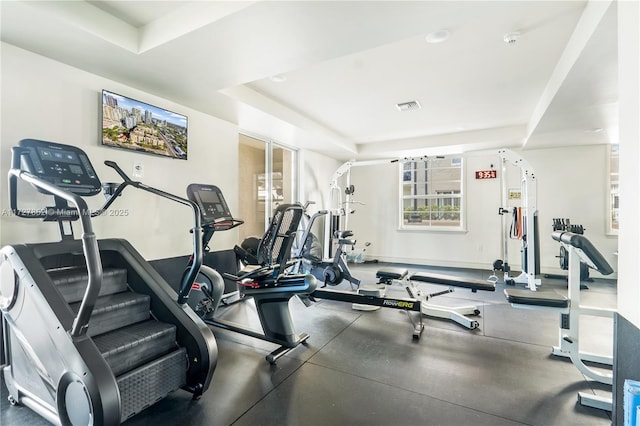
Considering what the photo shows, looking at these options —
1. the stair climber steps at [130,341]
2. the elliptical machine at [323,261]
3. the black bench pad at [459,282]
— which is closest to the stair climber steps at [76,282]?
the stair climber steps at [130,341]

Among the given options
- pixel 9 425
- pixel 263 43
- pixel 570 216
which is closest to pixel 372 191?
pixel 570 216

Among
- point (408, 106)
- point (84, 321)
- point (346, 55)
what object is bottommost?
point (84, 321)

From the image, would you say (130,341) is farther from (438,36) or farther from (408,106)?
(408,106)

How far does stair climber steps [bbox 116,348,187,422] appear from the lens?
1724 mm

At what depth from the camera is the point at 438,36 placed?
269cm

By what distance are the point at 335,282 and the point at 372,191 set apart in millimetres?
3949

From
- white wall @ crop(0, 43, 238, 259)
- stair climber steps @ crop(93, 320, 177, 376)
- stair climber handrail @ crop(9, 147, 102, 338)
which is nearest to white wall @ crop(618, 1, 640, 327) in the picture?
stair climber handrail @ crop(9, 147, 102, 338)

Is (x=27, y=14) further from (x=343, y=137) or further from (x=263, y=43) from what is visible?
(x=343, y=137)

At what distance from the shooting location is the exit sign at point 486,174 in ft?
21.3

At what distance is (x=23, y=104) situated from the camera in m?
2.43

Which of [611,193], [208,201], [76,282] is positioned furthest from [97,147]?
[611,193]

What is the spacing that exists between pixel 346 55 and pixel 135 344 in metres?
3.01

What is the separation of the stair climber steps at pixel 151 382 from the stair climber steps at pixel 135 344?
86 mm

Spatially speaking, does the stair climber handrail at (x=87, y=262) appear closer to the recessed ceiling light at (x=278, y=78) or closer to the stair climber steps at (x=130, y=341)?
the stair climber steps at (x=130, y=341)
